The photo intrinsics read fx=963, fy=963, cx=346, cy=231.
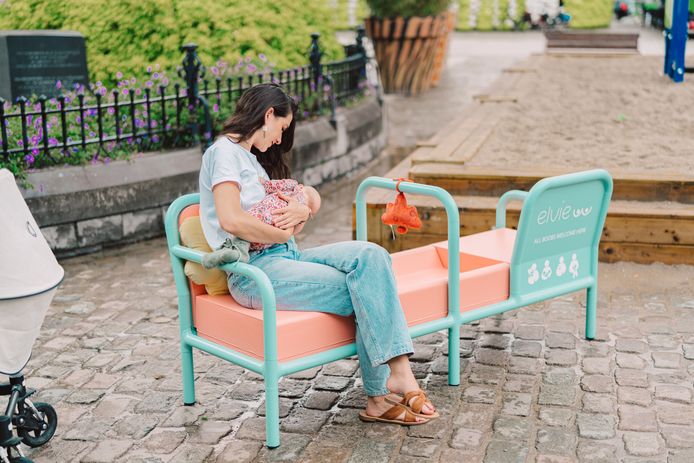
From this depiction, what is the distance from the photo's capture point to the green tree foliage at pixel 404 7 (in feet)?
53.0

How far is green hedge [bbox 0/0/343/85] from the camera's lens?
9.93 m

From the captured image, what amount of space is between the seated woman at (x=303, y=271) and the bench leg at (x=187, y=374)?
51cm

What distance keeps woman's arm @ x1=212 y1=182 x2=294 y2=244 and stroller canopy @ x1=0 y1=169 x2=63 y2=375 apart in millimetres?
726

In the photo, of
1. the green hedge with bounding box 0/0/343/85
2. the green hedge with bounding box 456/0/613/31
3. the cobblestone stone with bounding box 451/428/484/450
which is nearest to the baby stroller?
the cobblestone stone with bounding box 451/428/484/450

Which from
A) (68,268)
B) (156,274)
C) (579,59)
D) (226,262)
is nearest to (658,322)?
(226,262)

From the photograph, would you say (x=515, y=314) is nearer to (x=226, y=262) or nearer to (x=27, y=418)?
(x=226, y=262)

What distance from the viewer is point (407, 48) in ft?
54.0

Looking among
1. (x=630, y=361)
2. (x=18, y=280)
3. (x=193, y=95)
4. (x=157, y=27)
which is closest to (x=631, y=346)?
(x=630, y=361)

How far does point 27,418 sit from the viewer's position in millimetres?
4059

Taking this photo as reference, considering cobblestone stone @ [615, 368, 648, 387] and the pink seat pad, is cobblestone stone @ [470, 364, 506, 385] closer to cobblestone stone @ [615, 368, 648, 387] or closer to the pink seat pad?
the pink seat pad

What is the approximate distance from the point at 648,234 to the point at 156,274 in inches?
139

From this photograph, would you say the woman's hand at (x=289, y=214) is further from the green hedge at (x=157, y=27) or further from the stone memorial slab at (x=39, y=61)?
the green hedge at (x=157, y=27)

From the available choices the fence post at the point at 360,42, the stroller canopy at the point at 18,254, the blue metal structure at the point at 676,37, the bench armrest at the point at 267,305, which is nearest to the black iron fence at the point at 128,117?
Answer: the fence post at the point at 360,42

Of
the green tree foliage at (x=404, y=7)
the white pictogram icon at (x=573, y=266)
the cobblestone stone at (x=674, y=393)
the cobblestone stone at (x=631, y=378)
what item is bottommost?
the cobblestone stone at (x=631, y=378)
